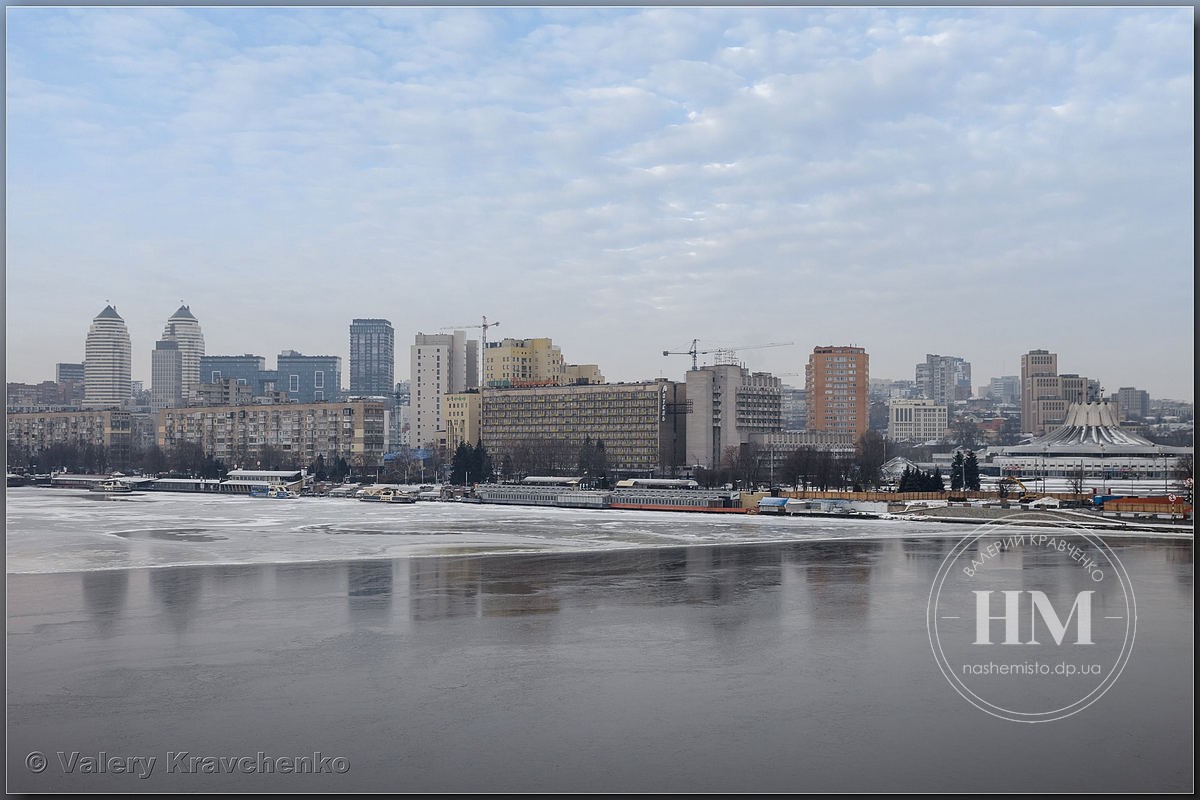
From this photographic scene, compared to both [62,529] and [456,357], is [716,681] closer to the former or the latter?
[62,529]

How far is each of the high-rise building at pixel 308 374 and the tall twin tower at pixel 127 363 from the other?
10.6m

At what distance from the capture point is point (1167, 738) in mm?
6238

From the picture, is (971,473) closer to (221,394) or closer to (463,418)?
(463,418)

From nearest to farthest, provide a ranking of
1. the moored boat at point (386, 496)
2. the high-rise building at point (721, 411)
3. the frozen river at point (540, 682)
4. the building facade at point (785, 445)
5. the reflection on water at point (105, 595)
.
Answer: the frozen river at point (540, 682)
the reflection on water at point (105, 595)
the moored boat at point (386, 496)
the building facade at point (785, 445)
the high-rise building at point (721, 411)

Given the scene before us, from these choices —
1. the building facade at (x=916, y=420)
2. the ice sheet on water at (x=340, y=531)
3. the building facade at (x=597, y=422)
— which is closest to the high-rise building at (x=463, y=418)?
the building facade at (x=597, y=422)

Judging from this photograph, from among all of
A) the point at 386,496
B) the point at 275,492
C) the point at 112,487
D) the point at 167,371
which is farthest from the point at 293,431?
the point at 167,371

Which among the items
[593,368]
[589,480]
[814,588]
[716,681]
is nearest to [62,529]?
[814,588]

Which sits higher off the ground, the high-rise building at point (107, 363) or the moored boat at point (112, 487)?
the high-rise building at point (107, 363)

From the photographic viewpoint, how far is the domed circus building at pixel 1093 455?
1428 inches

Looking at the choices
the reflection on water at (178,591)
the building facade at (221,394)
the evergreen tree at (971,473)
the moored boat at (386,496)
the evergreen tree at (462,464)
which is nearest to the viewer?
the reflection on water at (178,591)

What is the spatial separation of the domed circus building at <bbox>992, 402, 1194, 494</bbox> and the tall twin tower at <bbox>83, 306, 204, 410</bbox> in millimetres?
57731

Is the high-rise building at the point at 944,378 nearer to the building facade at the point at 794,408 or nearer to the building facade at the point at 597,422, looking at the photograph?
the building facade at the point at 794,408

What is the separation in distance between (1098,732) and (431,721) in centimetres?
440

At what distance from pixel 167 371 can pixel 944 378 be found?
79.7m
